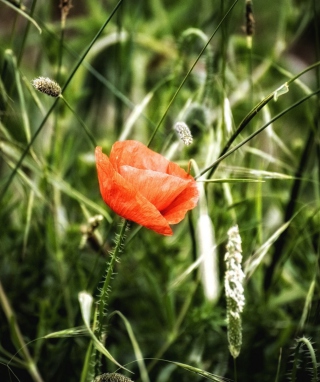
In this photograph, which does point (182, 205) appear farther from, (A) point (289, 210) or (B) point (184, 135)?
(A) point (289, 210)

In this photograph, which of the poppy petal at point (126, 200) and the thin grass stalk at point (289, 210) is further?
the thin grass stalk at point (289, 210)

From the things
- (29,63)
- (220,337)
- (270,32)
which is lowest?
(220,337)

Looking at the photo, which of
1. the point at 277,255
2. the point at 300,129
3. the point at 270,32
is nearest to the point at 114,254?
the point at 277,255

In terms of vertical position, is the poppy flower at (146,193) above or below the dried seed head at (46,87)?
below

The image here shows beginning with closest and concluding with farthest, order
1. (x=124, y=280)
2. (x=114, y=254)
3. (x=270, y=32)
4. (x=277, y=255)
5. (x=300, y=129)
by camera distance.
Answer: (x=114, y=254) < (x=277, y=255) < (x=124, y=280) < (x=300, y=129) < (x=270, y=32)

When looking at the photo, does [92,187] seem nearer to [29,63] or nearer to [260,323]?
[260,323]

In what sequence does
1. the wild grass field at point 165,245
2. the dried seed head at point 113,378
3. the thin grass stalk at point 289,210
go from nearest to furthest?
the dried seed head at point 113,378
the wild grass field at point 165,245
the thin grass stalk at point 289,210

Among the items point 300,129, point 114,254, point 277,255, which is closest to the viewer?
point 114,254

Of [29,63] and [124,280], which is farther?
[29,63]

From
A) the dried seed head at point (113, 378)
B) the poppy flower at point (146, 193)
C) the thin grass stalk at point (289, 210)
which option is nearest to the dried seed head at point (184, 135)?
the poppy flower at point (146, 193)

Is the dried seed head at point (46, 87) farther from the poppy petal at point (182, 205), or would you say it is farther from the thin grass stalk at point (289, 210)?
the thin grass stalk at point (289, 210)
